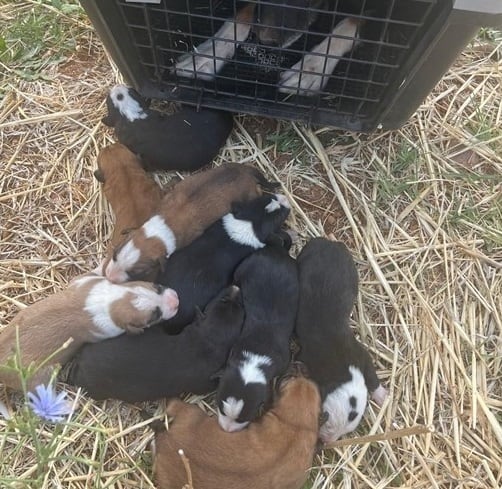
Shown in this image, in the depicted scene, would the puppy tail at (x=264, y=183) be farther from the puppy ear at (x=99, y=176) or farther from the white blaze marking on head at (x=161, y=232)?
the puppy ear at (x=99, y=176)

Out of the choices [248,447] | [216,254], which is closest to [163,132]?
[216,254]

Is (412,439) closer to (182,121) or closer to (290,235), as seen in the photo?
(290,235)

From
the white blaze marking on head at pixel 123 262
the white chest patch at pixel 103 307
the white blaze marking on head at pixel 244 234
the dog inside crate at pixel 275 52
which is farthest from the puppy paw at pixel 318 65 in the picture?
the white chest patch at pixel 103 307

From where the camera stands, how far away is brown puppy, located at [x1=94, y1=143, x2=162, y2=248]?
84.4 inches

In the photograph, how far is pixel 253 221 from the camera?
210 centimetres

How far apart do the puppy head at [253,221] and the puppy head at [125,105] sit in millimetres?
485

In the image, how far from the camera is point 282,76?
226 cm

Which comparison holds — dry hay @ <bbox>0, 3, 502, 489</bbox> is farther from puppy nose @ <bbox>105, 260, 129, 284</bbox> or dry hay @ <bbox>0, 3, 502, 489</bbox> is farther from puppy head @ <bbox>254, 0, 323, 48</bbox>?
puppy head @ <bbox>254, 0, 323, 48</bbox>

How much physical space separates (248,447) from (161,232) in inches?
27.9

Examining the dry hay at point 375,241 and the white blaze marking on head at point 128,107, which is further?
the white blaze marking on head at point 128,107

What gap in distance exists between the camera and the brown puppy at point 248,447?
176cm

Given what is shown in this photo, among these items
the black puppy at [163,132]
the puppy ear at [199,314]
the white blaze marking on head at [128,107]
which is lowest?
the puppy ear at [199,314]

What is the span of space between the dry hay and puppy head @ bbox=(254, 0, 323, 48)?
401 mm

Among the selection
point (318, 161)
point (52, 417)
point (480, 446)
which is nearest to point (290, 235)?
point (318, 161)
